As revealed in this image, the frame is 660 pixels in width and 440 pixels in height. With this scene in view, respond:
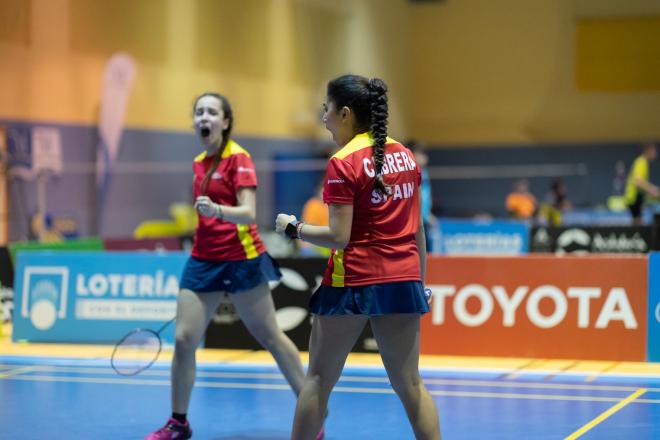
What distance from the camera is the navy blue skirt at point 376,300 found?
4191 millimetres

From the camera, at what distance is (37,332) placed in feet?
32.4

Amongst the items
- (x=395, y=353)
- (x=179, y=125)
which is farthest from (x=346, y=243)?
(x=179, y=125)

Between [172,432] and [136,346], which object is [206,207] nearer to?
[172,432]

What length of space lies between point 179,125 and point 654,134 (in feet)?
45.8

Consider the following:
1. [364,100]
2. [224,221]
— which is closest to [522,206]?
[224,221]

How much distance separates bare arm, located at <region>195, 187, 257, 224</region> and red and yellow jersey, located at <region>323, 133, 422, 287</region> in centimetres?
118

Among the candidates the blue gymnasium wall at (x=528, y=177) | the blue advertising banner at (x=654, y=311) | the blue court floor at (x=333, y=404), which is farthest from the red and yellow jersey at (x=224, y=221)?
the blue gymnasium wall at (x=528, y=177)

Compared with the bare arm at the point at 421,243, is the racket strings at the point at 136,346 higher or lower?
lower

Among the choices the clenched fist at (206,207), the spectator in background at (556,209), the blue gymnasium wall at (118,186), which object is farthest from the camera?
the spectator in background at (556,209)

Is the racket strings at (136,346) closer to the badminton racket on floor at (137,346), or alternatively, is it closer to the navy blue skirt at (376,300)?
the badminton racket on floor at (137,346)

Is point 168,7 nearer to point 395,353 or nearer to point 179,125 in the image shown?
point 179,125

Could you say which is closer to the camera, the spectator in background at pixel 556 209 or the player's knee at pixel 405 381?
the player's knee at pixel 405 381

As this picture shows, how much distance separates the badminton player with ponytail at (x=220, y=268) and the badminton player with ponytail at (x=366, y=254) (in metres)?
1.34

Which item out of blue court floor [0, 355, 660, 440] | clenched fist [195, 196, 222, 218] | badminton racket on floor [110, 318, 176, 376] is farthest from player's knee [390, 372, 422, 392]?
badminton racket on floor [110, 318, 176, 376]
